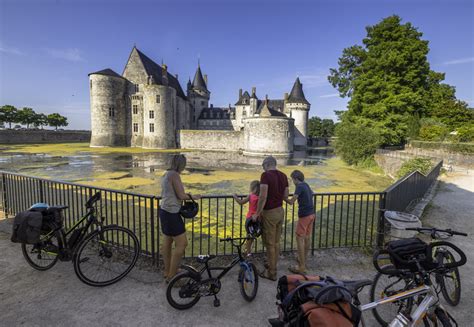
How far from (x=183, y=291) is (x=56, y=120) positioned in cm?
8693

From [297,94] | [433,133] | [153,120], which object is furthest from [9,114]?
[433,133]

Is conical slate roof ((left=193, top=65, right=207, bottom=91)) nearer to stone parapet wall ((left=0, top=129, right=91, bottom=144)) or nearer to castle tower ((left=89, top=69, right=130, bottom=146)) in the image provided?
castle tower ((left=89, top=69, right=130, bottom=146))

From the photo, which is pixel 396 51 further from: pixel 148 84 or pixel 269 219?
pixel 148 84

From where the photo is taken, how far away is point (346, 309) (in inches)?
69.3

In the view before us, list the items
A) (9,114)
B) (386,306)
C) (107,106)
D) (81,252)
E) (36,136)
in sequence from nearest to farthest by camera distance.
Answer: (386,306) → (81,252) → (107,106) → (36,136) → (9,114)

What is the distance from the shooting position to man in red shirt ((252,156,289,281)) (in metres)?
3.68

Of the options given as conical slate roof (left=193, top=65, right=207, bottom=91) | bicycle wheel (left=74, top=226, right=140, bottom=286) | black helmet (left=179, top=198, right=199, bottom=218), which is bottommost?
bicycle wheel (left=74, top=226, right=140, bottom=286)

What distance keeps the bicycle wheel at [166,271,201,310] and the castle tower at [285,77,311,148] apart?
176ft

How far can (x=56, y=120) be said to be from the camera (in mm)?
72000

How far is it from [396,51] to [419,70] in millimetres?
3471

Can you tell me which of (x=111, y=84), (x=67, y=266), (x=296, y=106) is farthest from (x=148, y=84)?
(x=67, y=266)

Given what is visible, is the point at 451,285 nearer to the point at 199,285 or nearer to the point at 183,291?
the point at 199,285

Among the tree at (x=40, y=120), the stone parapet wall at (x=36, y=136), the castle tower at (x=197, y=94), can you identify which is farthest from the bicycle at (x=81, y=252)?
the tree at (x=40, y=120)

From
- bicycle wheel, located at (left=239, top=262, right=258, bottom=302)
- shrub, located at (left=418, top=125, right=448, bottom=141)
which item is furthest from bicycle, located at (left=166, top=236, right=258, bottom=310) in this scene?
shrub, located at (left=418, top=125, right=448, bottom=141)
